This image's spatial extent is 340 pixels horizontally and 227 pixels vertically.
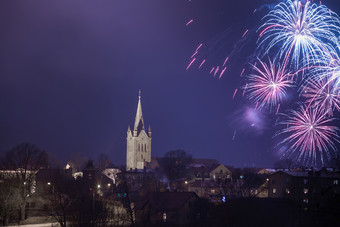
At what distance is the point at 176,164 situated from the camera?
12406 cm

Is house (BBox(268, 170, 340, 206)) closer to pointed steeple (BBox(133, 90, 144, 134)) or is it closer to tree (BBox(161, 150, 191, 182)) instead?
tree (BBox(161, 150, 191, 182))

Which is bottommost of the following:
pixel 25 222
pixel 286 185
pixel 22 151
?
pixel 25 222

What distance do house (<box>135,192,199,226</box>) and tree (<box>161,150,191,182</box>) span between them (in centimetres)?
5586

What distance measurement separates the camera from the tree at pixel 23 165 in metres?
55.0

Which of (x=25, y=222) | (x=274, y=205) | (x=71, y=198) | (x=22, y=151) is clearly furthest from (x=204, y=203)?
(x=22, y=151)

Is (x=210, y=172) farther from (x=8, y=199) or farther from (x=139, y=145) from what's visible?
(x=8, y=199)

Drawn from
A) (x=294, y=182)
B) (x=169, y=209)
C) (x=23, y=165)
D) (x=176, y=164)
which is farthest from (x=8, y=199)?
(x=176, y=164)

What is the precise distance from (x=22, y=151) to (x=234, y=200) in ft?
113

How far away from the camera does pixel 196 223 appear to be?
146 feet

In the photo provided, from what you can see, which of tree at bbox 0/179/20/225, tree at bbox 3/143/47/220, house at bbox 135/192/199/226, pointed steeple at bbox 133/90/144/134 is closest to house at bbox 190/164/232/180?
pointed steeple at bbox 133/90/144/134

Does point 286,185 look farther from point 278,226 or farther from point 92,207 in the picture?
point 92,207

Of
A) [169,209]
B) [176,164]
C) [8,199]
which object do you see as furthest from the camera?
[176,164]

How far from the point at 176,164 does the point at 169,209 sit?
75796mm

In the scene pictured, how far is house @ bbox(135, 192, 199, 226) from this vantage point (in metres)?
47.7
